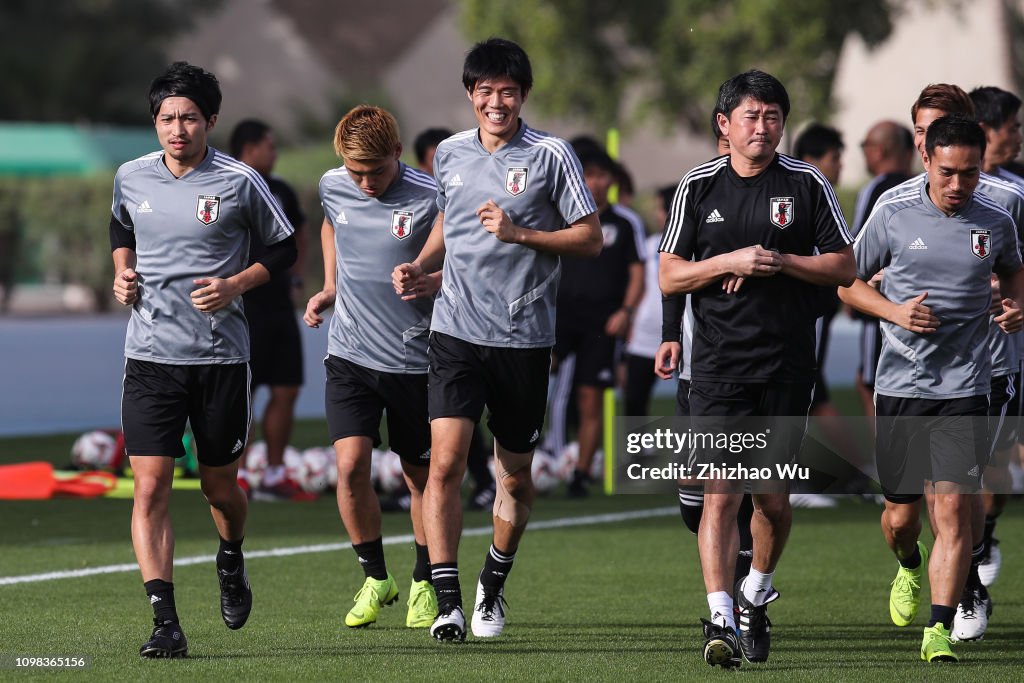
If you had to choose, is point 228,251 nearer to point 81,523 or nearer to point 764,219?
point 764,219

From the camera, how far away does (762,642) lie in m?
6.97

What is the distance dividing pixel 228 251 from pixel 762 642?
2.60m

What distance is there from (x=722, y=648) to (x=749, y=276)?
4.54 feet

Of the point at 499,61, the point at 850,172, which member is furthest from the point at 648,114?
the point at 499,61

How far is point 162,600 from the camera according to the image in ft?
22.2

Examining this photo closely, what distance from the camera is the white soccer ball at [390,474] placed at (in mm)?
12469

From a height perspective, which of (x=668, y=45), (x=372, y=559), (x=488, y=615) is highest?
(x=668, y=45)

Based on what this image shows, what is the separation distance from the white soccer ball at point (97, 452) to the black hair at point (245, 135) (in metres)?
2.59

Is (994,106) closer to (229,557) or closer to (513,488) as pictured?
(513,488)

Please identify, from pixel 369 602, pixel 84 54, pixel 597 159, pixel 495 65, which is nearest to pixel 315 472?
pixel 597 159

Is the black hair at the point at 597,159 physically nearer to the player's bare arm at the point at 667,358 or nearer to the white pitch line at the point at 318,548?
the white pitch line at the point at 318,548

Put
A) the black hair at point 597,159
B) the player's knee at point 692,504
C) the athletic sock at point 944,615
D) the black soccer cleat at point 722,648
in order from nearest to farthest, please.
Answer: the black soccer cleat at point 722,648 → the athletic sock at point 944,615 → the player's knee at point 692,504 → the black hair at point 597,159

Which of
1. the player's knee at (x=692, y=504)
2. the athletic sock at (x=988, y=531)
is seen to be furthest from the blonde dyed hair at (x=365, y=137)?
the athletic sock at (x=988, y=531)

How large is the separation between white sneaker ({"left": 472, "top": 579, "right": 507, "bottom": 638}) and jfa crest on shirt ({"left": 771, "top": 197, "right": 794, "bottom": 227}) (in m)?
Result: 1.98
